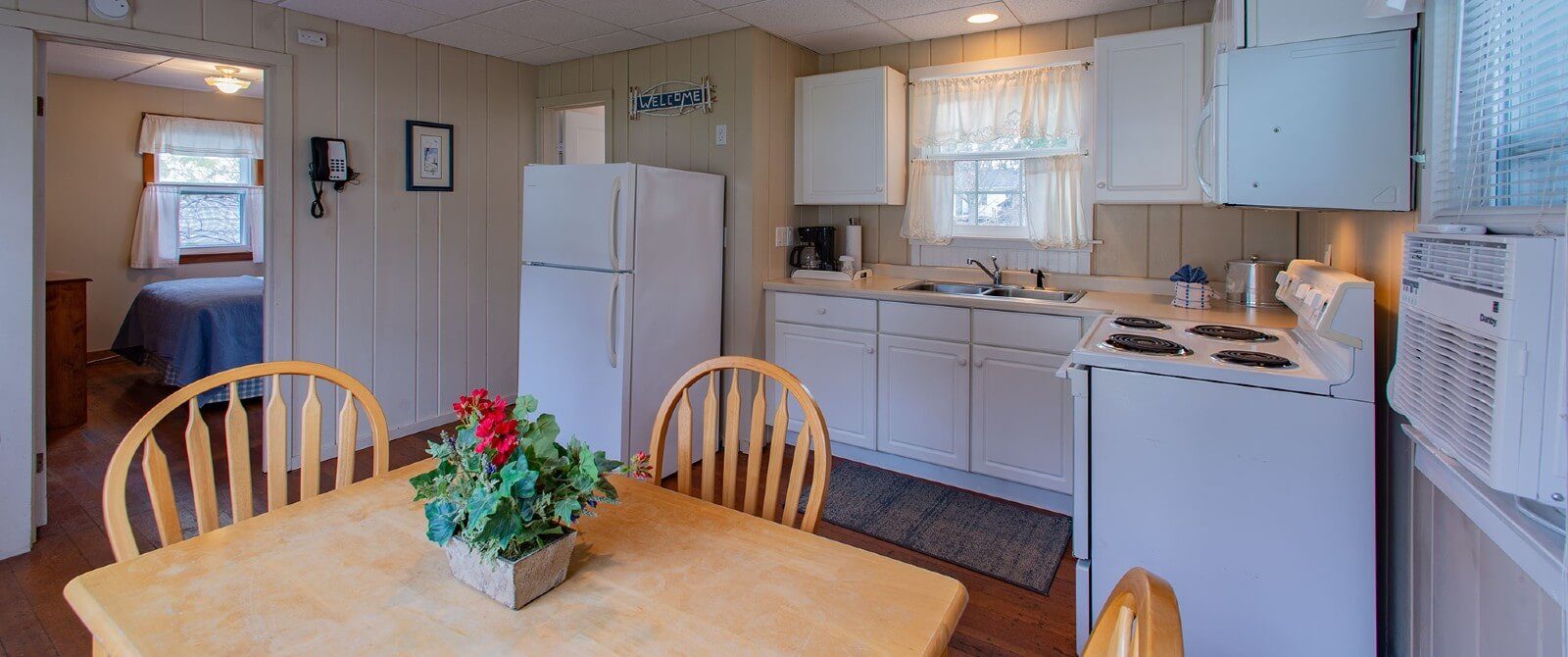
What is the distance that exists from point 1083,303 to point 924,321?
0.65m

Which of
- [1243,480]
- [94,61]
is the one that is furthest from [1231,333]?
[94,61]

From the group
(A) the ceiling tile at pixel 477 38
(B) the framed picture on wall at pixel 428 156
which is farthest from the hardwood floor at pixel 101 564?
(A) the ceiling tile at pixel 477 38

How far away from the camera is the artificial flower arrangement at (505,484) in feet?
3.21

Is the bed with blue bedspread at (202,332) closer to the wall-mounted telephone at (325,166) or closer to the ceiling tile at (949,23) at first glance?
the wall-mounted telephone at (325,166)

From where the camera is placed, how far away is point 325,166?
3.44 m

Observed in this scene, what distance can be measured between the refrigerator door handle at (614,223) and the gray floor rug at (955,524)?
4.25 ft

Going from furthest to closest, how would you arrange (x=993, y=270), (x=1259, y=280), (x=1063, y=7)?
(x=993, y=270), (x=1063, y=7), (x=1259, y=280)

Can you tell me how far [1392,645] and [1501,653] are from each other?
2.68 feet

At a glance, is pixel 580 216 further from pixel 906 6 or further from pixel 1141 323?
pixel 1141 323

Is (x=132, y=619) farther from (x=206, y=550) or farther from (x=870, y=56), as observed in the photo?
(x=870, y=56)

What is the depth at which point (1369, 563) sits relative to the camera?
66.0 inches

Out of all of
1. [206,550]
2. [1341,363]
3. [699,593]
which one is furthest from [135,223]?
[1341,363]

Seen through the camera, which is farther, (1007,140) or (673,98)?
(673,98)

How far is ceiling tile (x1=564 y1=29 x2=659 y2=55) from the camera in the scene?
3.74 m
